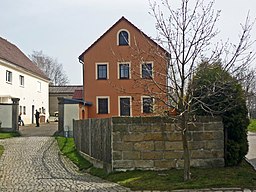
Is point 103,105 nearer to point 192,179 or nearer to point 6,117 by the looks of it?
point 6,117

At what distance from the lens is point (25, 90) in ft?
147

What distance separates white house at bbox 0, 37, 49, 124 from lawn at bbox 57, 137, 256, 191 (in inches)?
1102

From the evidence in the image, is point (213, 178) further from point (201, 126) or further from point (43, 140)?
point (43, 140)

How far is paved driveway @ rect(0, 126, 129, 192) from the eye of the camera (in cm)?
1059

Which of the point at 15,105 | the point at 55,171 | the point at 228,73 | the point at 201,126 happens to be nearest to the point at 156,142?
the point at 201,126

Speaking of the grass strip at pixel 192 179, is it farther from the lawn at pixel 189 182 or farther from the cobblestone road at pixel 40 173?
the cobblestone road at pixel 40 173

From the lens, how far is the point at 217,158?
40.4ft

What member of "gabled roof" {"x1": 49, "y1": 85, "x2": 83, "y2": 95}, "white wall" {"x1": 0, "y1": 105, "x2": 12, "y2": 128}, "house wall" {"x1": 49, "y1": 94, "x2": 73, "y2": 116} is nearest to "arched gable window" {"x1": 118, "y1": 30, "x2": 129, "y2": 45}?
"white wall" {"x1": 0, "y1": 105, "x2": 12, "y2": 128}

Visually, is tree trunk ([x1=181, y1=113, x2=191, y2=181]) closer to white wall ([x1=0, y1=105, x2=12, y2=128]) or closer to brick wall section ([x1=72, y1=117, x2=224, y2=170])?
brick wall section ([x1=72, y1=117, x2=224, y2=170])

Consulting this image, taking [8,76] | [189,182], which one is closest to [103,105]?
[8,76]

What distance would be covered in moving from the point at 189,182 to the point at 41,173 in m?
5.48

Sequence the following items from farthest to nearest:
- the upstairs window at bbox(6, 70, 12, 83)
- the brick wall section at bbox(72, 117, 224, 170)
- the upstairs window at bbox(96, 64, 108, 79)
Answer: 1. the upstairs window at bbox(6, 70, 12, 83)
2. the upstairs window at bbox(96, 64, 108, 79)
3. the brick wall section at bbox(72, 117, 224, 170)

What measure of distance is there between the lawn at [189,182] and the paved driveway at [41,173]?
454 millimetres

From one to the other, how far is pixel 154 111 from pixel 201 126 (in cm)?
194
